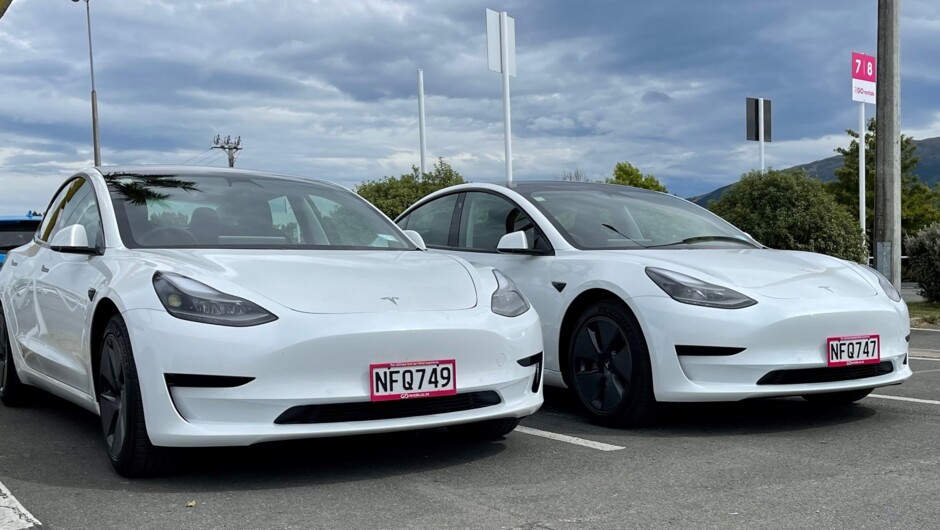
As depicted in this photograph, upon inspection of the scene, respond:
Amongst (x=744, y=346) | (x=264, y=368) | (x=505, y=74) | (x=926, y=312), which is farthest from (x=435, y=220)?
(x=505, y=74)

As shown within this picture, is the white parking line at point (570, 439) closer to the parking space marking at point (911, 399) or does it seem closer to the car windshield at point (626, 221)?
the car windshield at point (626, 221)

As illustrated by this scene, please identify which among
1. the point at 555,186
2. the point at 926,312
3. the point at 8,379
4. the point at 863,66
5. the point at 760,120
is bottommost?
the point at 926,312

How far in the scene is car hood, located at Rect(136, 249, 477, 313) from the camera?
413 cm

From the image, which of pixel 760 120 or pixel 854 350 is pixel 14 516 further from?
pixel 760 120

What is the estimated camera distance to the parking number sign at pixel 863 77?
1523 centimetres

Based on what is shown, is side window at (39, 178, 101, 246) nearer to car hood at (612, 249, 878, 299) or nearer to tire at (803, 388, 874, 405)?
car hood at (612, 249, 878, 299)

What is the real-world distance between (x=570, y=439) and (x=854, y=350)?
5.18 ft

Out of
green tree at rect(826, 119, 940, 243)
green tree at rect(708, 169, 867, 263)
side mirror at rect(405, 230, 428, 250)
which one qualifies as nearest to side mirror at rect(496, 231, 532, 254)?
side mirror at rect(405, 230, 428, 250)

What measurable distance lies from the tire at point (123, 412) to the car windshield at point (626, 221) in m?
2.81

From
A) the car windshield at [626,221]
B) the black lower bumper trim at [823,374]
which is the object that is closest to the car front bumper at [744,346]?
the black lower bumper trim at [823,374]

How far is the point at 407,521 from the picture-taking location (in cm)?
355

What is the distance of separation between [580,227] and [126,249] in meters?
2.78

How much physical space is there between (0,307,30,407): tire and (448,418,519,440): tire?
3.07 metres

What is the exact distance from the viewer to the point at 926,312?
14547mm
